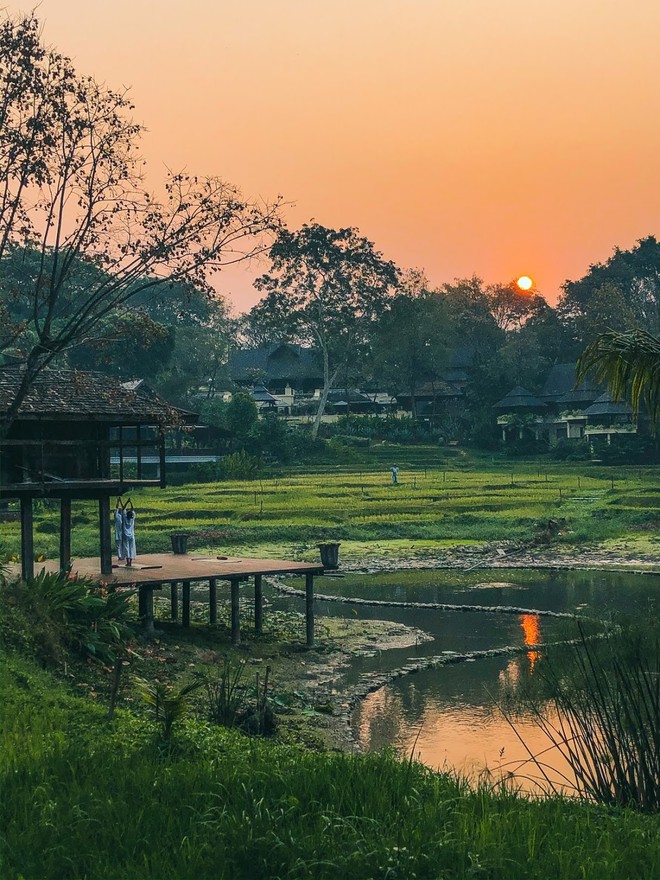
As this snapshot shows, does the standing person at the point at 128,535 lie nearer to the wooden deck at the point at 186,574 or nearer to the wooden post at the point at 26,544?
the wooden deck at the point at 186,574

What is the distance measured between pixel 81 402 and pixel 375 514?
28537mm

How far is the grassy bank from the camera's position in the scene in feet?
27.6

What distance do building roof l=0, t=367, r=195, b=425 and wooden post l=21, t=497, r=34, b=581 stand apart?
216cm

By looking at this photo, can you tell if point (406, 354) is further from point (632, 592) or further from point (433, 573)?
point (632, 592)

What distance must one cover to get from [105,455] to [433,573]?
17.9m

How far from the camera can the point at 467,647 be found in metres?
25.9

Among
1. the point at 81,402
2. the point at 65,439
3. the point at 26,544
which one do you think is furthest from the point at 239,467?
the point at 26,544

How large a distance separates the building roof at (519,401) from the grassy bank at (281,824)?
76352 millimetres

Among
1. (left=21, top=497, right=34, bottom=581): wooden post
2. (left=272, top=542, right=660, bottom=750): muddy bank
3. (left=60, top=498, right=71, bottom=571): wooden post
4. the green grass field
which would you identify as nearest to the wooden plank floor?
(left=60, top=498, right=71, bottom=571): wooden post

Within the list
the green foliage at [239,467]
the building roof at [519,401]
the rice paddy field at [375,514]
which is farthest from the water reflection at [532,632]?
the building roof at [519,401]

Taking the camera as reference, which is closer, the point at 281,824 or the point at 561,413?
the point at 281,824

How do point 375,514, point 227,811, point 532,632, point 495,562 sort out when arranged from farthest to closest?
point 375,514 → point 495,562 → point 532,632 → point 227,811

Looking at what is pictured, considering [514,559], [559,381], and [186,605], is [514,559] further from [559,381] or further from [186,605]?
[559,381]

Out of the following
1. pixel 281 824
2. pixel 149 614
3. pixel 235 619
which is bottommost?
pixel 235 619
